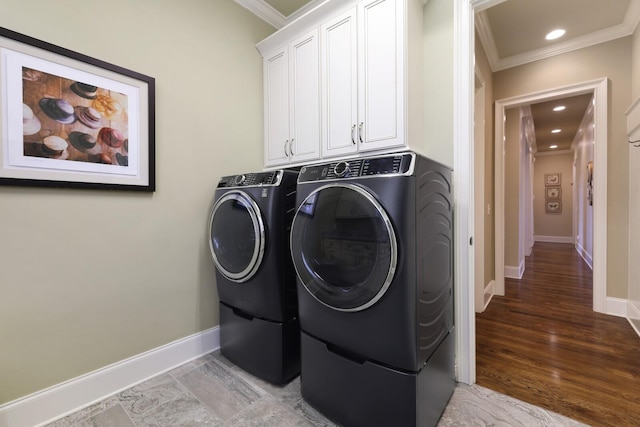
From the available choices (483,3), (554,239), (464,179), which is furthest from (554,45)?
(554,239)

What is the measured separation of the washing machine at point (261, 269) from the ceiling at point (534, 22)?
1.61m

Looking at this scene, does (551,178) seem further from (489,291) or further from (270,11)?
(270,11)

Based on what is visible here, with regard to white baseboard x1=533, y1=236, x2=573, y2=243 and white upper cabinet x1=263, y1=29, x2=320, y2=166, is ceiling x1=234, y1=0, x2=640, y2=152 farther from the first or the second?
white baseboard x1=533, y1=236, x2=573, y2=243

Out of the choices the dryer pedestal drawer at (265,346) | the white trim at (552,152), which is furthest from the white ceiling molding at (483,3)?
the white trim at (552,152)

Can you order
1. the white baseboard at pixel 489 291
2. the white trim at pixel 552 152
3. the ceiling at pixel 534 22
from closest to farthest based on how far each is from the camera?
1. the ceiling at pixel 534 22
2. the white baseboard at pixel 489 291
3. the white trim at pixel 552 152

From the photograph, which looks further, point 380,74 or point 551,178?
point 551,178

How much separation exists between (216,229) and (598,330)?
3.16 metres

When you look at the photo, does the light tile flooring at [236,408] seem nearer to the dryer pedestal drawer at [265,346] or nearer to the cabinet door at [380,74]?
the dryer pedestal drawer at [265,346]

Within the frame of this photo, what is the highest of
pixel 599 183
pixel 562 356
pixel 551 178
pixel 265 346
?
pixel 551 178

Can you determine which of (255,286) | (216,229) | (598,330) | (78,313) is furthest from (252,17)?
(598,330)

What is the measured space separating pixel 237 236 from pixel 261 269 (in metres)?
0.27

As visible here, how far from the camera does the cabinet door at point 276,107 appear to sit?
2.10 m

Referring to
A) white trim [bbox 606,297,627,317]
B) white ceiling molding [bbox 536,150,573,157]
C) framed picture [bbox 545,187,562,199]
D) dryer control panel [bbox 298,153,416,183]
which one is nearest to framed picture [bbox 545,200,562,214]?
framed picture [bbox 545,187,562,199]

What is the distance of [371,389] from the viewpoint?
1138mm
